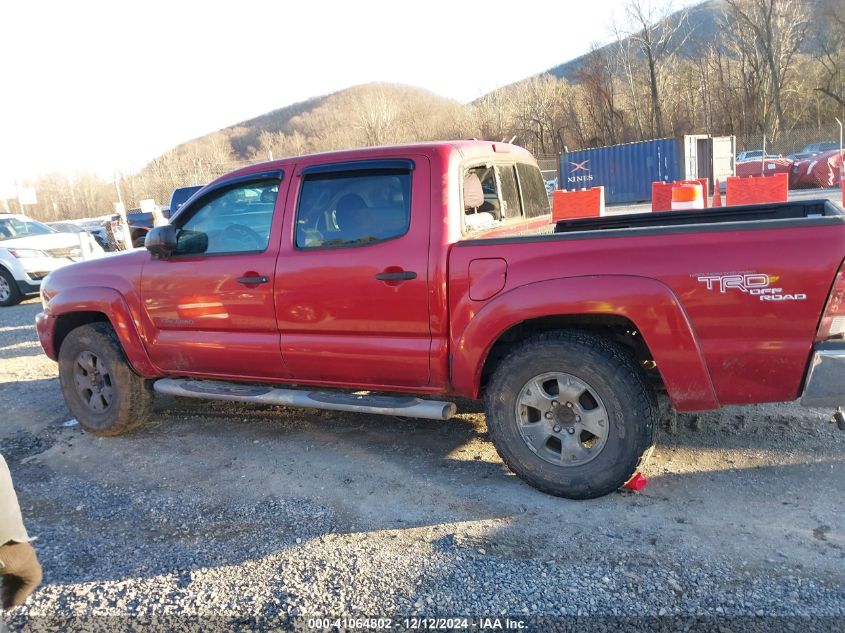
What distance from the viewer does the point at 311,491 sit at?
153 inches

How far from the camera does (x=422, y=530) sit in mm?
3336

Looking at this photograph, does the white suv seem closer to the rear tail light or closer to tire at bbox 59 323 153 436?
tire at bbox 59 323 153 436

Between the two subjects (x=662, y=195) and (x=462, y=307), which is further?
(x=662, y=195)

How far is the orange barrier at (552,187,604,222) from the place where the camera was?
1118 centimetres

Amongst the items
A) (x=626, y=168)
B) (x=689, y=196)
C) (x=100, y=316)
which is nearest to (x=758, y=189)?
(x=689, y=196)

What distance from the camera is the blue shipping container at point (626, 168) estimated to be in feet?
82.8

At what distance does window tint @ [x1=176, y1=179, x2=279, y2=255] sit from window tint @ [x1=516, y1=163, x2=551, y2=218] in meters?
1.76

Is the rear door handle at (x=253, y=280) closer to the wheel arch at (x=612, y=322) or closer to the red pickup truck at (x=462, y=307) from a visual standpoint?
the red pickup truck at (x=462, y=307)

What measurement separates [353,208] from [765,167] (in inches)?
1003

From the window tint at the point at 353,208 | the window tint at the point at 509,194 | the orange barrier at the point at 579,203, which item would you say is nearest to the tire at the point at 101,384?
the window tint at the point at 353,208

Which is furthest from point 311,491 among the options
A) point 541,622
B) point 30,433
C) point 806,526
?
point 30,433

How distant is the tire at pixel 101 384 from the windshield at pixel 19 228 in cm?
1036

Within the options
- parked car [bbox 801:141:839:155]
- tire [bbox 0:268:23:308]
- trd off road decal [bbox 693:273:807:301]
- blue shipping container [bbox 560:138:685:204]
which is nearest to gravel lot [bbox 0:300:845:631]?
trd off road decal [bbox 693:273:807:301]

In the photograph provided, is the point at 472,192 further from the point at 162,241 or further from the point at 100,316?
the point at 100,316
